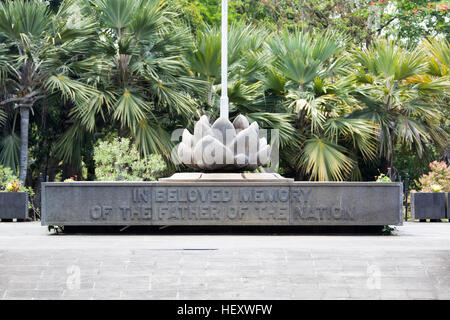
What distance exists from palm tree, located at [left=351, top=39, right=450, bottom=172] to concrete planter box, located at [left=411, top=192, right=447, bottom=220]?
3355 mm

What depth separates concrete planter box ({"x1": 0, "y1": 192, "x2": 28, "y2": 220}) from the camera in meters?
15.5

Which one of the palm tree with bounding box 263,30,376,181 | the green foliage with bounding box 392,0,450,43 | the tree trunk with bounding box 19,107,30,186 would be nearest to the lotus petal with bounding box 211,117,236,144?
the palm tree with bounding box 263,30,376,181

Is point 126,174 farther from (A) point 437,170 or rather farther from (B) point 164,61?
(A) point 437,170

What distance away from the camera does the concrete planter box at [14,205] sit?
51.0 ft

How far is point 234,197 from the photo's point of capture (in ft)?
40.8

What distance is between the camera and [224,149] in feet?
43.5

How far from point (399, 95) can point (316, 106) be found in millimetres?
2657

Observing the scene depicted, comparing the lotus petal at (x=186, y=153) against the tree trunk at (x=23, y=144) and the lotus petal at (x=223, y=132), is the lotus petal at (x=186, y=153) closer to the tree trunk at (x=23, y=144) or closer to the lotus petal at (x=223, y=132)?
the lotus petal at (x=223, y=132)

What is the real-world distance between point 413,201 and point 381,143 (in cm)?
384

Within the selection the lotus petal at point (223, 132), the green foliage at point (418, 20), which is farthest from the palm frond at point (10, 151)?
the green foliage at point (418, 20)

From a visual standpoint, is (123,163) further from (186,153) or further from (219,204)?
(219,204)

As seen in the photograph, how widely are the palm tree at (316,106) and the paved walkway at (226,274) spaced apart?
34.2 feet

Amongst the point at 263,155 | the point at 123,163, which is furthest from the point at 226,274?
the point at 123,163

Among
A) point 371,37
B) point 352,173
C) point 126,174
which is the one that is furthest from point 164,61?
point 371,37
